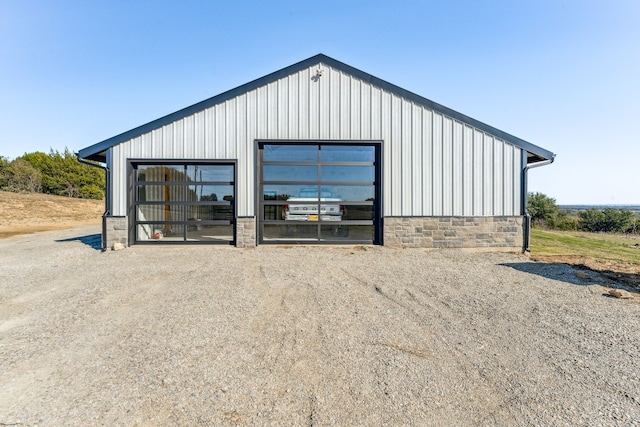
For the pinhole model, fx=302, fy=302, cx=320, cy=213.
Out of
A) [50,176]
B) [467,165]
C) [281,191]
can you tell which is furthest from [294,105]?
[50,176]

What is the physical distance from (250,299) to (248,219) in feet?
15.9

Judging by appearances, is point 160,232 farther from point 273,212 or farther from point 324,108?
point 324,108

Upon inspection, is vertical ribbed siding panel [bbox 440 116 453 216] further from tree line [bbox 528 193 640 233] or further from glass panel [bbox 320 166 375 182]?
tree line [bbox 528 193 640 233]

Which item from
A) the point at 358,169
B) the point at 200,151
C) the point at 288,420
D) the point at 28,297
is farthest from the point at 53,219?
the point at 288,420

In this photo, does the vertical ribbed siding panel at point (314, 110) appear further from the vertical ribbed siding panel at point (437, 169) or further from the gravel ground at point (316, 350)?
the gravel ground at point (316, 350)

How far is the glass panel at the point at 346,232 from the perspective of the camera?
9.34 metres

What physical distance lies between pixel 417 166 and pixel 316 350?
7366mm

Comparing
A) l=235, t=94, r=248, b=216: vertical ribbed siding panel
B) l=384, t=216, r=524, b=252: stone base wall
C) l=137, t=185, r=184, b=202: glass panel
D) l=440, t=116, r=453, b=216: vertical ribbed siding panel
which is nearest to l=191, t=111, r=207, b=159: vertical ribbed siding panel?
l=235, t=94, r=248, b=216: vertical ribbed siding panel

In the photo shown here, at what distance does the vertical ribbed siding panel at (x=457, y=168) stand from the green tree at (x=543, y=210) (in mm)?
17841

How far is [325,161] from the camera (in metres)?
9.30

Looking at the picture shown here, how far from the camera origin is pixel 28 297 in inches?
183

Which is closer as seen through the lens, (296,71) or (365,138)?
(296,71)

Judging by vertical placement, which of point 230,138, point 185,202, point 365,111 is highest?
point 365,111

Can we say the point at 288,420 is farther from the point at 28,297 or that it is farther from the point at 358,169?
the point at 358,169
